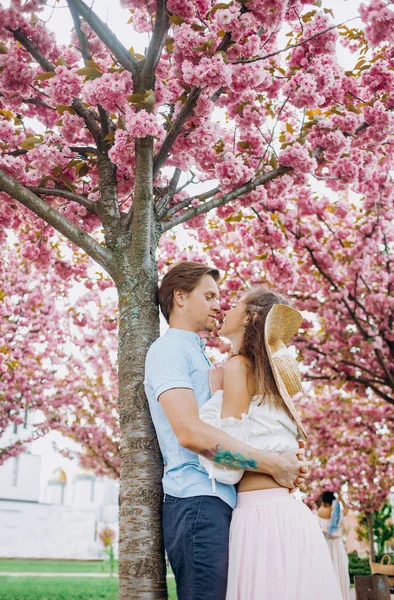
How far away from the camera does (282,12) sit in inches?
135

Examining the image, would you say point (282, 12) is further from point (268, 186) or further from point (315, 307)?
point (315, 307)

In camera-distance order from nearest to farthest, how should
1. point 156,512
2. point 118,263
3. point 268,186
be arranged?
1. point 156,512
2. point 118,263
3. point 268,186

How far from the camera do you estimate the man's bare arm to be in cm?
221

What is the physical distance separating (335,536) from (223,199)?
23.2ft

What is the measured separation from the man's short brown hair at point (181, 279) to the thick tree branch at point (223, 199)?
74 centimetres

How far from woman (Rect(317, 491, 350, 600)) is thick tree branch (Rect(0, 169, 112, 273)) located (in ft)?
23.6

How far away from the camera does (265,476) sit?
2365 millimetres

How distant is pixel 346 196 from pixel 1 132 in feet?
22.2

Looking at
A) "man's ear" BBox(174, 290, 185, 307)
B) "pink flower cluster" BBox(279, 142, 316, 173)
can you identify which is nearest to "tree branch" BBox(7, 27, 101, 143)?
"pink flower cluster" BBox(279, 142, 316, 173)

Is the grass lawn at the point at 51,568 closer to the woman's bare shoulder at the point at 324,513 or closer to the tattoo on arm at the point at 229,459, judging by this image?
the woman's bare shoulder at the point at 324,513

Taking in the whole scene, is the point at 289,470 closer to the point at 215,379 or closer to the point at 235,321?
the point at 215,379

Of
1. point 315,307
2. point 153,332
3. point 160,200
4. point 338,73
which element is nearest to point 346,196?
point 315,307

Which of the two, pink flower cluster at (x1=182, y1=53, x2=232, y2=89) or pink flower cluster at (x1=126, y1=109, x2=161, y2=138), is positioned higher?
pink flower cluster at (x1=182, y1=53, x2=232, y2=89)

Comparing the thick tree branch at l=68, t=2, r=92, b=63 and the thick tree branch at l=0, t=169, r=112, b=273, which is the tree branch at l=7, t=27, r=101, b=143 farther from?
the thick tree branch at l=0, t=169, r=112, b=273
